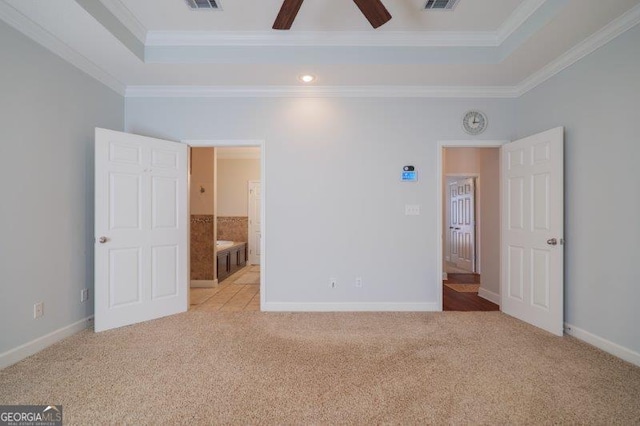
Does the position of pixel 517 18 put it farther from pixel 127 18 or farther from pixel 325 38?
pixel 127 18

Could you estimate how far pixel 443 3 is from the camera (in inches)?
99.2

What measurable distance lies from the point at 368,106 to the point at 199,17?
1994 millimetres

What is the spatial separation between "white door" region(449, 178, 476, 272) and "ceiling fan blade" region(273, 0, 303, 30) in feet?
18.1

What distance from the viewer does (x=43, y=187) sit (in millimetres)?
2541

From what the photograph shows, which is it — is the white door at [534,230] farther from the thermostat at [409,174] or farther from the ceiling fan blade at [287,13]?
the ceiling fan blade at [287,13]

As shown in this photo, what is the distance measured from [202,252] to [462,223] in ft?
18.5

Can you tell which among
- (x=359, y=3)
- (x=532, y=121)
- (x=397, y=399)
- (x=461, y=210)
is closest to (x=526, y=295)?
(x=532, y=121)

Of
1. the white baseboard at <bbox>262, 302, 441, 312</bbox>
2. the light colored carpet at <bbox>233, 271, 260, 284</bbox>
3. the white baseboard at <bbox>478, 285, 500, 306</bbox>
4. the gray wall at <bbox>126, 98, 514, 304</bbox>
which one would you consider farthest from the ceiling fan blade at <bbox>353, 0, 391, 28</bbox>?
the light colored carpet at <bbox>233, 271, 260, 284</bbox>

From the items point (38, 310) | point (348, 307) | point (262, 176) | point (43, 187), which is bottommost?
point (348, 307)

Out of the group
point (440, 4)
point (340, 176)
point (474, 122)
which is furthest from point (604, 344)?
point (440, 4)

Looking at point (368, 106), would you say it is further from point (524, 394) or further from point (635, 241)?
point (524, 394)

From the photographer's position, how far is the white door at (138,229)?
9.59 ft

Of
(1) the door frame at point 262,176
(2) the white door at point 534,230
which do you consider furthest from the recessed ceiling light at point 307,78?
(2) the white door at point 534,230

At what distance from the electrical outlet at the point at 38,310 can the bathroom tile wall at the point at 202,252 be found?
2309 mm
